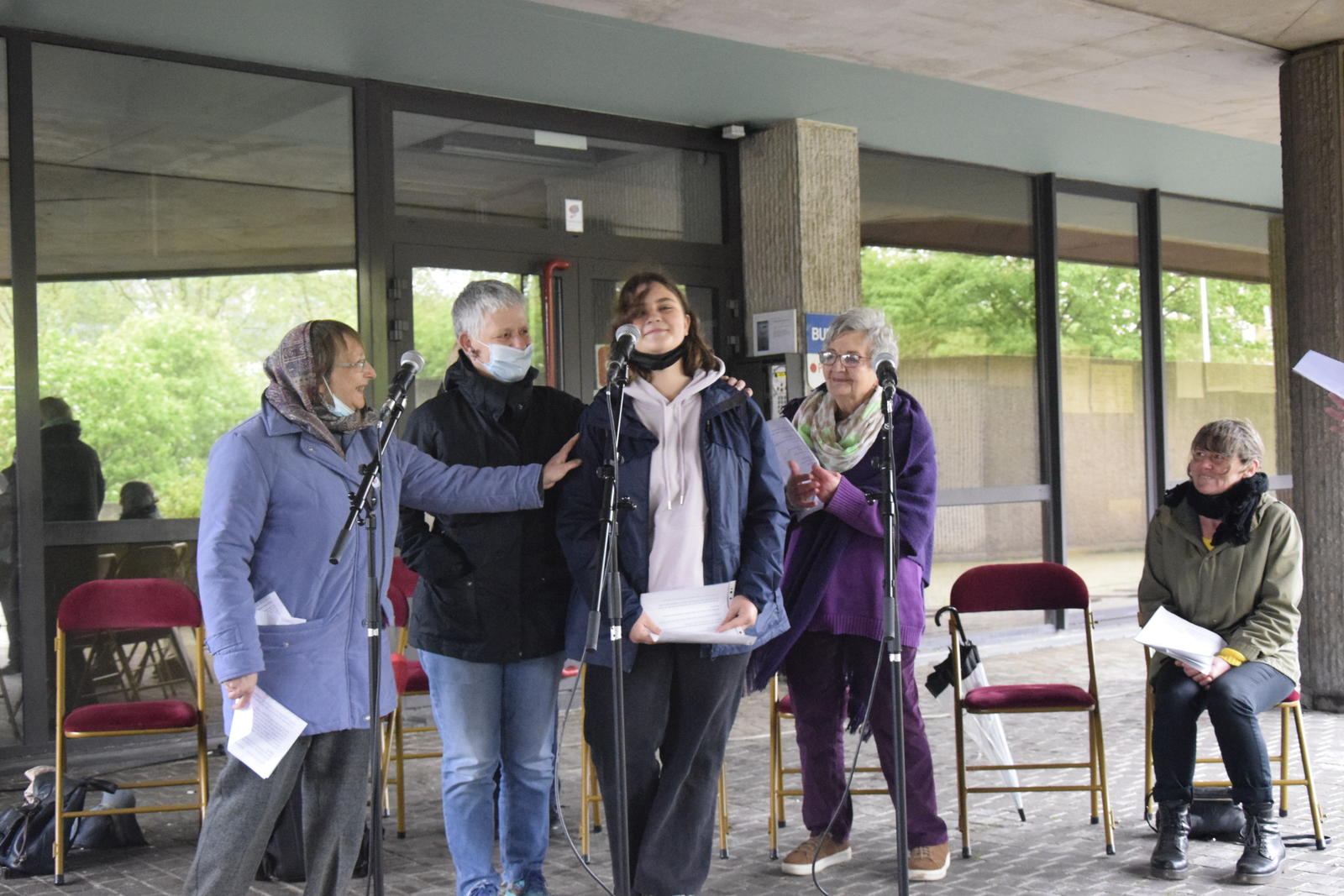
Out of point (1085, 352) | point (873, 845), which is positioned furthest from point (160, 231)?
point (1085, 352)

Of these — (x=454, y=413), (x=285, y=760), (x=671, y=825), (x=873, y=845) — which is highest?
(x=454, y=413)

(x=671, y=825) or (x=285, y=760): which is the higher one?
(x=285, y=760)

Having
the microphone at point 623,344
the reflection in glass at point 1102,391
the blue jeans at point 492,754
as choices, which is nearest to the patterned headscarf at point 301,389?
the microphone at point 623,344

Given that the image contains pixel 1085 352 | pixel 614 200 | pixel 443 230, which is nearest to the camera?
pixel 443 230

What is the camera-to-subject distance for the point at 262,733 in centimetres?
331

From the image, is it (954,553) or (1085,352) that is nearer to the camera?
(954,553)

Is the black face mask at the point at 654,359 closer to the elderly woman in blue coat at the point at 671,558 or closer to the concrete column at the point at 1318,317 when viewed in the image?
the elderly woman in blue coat at the point at 671,558

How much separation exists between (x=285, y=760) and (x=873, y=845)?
2459 mm

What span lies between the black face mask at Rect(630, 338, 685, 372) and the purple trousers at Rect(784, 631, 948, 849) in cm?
113

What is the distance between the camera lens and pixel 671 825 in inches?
154

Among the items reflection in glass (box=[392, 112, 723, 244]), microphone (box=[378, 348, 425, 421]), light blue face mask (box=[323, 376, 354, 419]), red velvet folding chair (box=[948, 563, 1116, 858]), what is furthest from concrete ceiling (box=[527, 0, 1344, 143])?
light blue face mask (box=[323, 376, 354, 419])

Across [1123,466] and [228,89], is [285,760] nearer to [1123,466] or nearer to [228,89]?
[228,89]

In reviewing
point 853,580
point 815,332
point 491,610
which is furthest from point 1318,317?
point 491,610

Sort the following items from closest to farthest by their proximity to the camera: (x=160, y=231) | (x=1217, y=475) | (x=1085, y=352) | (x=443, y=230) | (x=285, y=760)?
(x=285, y=760) → (x=1217, y=475) → (x=160, y=231) → (x=443, y=230) → (x=1085, y=352)
